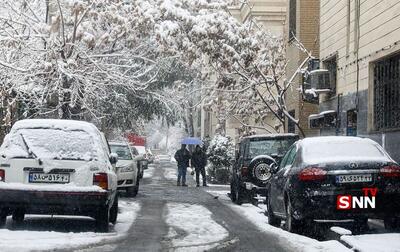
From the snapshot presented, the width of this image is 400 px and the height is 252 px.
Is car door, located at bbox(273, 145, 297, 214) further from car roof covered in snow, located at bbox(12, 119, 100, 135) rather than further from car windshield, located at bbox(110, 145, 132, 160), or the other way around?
car windshield, located at bbox(110, 145, 132, 160)

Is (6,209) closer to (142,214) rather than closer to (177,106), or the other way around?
(142,214)

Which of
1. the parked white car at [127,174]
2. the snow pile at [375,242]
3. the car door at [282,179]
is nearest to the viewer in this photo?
the snow pile at [375,242]

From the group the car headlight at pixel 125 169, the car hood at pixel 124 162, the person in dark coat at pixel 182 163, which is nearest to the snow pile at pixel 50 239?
the car headlight at pixel 125 169

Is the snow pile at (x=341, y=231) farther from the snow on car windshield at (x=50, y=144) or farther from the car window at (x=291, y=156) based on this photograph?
the snow on car windshield at (x=50, y=144)

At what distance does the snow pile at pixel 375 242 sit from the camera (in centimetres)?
841

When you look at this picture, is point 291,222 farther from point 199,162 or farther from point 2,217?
point 199,162

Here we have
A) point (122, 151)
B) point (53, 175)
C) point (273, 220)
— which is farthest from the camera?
point (122, 151)

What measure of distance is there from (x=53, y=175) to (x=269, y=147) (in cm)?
819

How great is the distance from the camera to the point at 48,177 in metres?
10.3

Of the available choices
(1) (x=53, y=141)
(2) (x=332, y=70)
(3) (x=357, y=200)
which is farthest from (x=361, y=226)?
(2) (x=332, y=70)

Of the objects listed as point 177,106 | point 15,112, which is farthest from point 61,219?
point 177,106

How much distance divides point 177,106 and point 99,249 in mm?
22676

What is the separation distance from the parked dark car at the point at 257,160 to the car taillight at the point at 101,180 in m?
6.66

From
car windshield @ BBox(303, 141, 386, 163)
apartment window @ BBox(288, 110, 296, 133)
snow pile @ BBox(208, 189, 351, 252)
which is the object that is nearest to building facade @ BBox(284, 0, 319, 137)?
apartment window @ BBox(288, 110, 296, 133)
